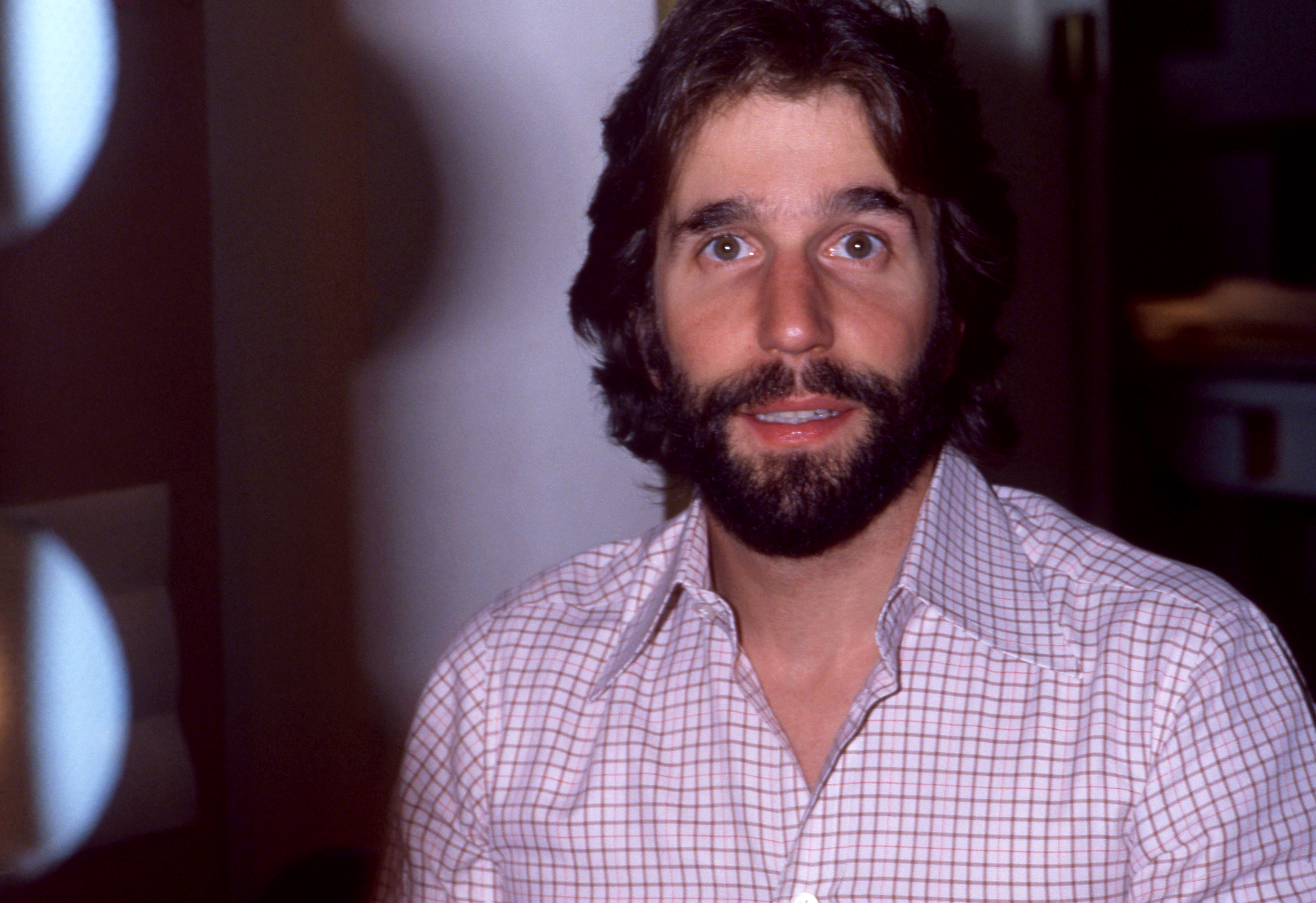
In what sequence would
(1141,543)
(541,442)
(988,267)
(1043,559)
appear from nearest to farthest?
1. (1043,559)
2. (988,267)
3. (541,442)
4. (1141,543)

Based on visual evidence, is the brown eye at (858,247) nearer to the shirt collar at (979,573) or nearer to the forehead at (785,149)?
the forehead at (785,149)

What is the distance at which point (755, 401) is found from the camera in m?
0.94

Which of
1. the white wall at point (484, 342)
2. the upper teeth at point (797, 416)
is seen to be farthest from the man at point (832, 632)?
the white wall at point (484, 342)

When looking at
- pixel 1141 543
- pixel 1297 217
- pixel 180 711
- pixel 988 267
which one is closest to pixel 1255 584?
pixel 1141 543

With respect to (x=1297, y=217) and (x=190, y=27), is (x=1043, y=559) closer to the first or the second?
(x=190, y=27)

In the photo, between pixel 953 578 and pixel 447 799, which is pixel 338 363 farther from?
pixel 953 578

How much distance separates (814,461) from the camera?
94cm

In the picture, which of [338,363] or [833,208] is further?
[338,363]

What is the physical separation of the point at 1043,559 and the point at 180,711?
0.62 metres

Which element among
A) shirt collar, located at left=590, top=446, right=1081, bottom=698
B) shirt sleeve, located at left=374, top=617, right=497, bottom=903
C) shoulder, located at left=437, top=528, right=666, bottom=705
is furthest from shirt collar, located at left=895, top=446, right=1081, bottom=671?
shirt sleeve, located at left=374, top=617, right=497, bottom=903

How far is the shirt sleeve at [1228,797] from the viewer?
769 mm

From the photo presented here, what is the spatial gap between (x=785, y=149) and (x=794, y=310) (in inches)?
5.2

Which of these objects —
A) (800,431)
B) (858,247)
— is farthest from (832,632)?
(858,247)

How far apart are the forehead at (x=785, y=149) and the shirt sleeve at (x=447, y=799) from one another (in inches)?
15.8
